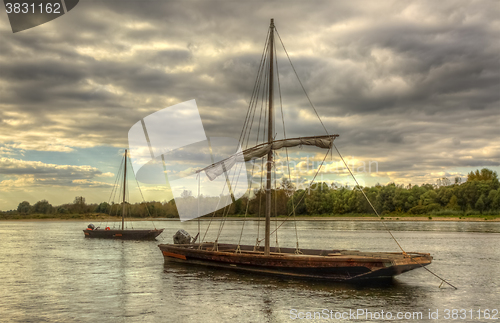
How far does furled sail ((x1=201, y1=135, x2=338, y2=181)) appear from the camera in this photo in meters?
23.6

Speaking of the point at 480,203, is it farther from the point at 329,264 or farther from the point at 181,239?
the point at 329,264

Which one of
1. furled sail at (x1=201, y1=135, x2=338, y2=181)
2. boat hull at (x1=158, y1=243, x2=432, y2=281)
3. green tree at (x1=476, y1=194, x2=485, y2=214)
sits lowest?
boat hull at (x1=158, y1=243, x2=432, y2=281)

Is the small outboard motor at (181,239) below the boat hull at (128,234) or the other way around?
the other way around

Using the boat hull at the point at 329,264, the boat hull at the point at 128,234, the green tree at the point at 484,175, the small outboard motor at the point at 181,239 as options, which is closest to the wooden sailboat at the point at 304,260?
the boat hull at the point at 329,264

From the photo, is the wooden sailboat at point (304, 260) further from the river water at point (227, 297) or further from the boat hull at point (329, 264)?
the river water at point (227, 297)

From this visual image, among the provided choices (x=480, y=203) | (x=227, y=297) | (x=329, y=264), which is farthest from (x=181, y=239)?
(x=480, y=203)

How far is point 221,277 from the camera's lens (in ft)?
87.5

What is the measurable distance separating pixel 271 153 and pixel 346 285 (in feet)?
30.1

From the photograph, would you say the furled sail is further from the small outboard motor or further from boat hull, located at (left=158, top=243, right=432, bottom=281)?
the small outboard motor

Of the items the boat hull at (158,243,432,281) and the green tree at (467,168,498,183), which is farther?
the green tree at (467,168,498,183)

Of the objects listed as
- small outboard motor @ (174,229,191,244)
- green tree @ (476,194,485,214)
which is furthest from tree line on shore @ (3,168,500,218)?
small outboard motor @ (174,229,191,244)

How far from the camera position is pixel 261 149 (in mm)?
25438

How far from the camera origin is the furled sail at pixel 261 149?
23.6 metres

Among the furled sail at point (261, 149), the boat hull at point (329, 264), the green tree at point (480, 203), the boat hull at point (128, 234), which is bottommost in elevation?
the boat hull at point (128, 234)
